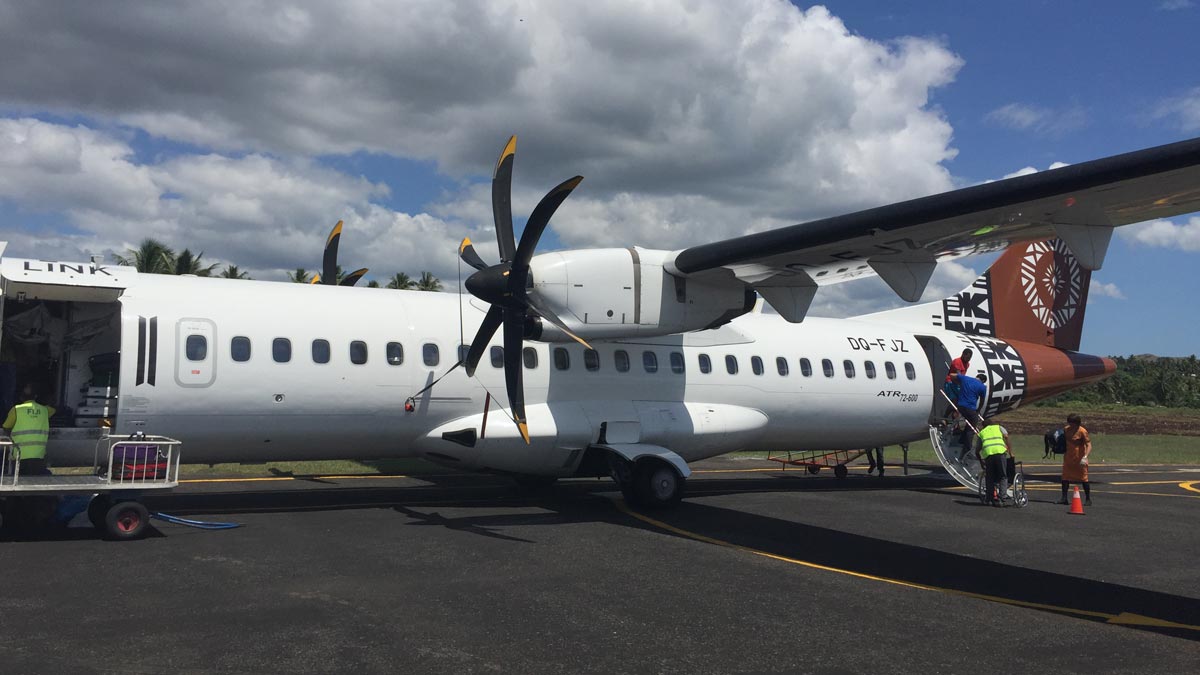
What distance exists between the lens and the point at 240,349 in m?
12.2

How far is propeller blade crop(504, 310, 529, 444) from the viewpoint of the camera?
12578 millimetres

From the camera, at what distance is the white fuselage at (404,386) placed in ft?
39.1

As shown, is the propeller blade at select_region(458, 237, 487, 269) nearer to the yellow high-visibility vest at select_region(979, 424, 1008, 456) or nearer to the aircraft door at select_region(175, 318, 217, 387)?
the aircraft door at select_region(175, 318, 217, 387)

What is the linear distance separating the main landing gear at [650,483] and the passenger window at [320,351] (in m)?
4.85

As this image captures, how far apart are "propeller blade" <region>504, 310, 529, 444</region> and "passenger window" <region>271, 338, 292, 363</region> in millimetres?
3147

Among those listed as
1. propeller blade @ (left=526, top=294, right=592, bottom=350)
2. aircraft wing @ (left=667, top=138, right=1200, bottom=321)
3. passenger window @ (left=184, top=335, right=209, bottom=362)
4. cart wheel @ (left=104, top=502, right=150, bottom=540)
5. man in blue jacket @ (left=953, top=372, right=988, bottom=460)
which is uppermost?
aircraft wing @ (left=667, top=138, right=1200, bottom=321)

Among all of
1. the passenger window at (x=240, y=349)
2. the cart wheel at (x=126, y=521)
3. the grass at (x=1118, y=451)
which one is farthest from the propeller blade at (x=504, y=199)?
the grass at (x=1118, y=451)

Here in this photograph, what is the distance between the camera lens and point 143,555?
960 centimetres

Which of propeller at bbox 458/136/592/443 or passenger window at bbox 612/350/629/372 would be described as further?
passenger window at bbox 612/350/629/372

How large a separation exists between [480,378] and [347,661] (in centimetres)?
782

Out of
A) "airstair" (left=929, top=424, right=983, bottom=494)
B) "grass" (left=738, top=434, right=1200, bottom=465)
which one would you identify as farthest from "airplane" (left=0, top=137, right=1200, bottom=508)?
"grass" (left=738, top=434, right=1200, bottom=465)

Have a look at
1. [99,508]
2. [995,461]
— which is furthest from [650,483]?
[99,508]

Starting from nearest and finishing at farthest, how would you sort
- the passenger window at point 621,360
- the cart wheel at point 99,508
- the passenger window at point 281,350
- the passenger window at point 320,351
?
the cart wheel at point 99,508 → the passenger window at point 281,350 → the passenger window at point 320,351 → the passenger window at point 621,360

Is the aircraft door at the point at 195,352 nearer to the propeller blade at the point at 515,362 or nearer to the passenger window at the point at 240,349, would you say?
the passenger window at the point at 240,349
